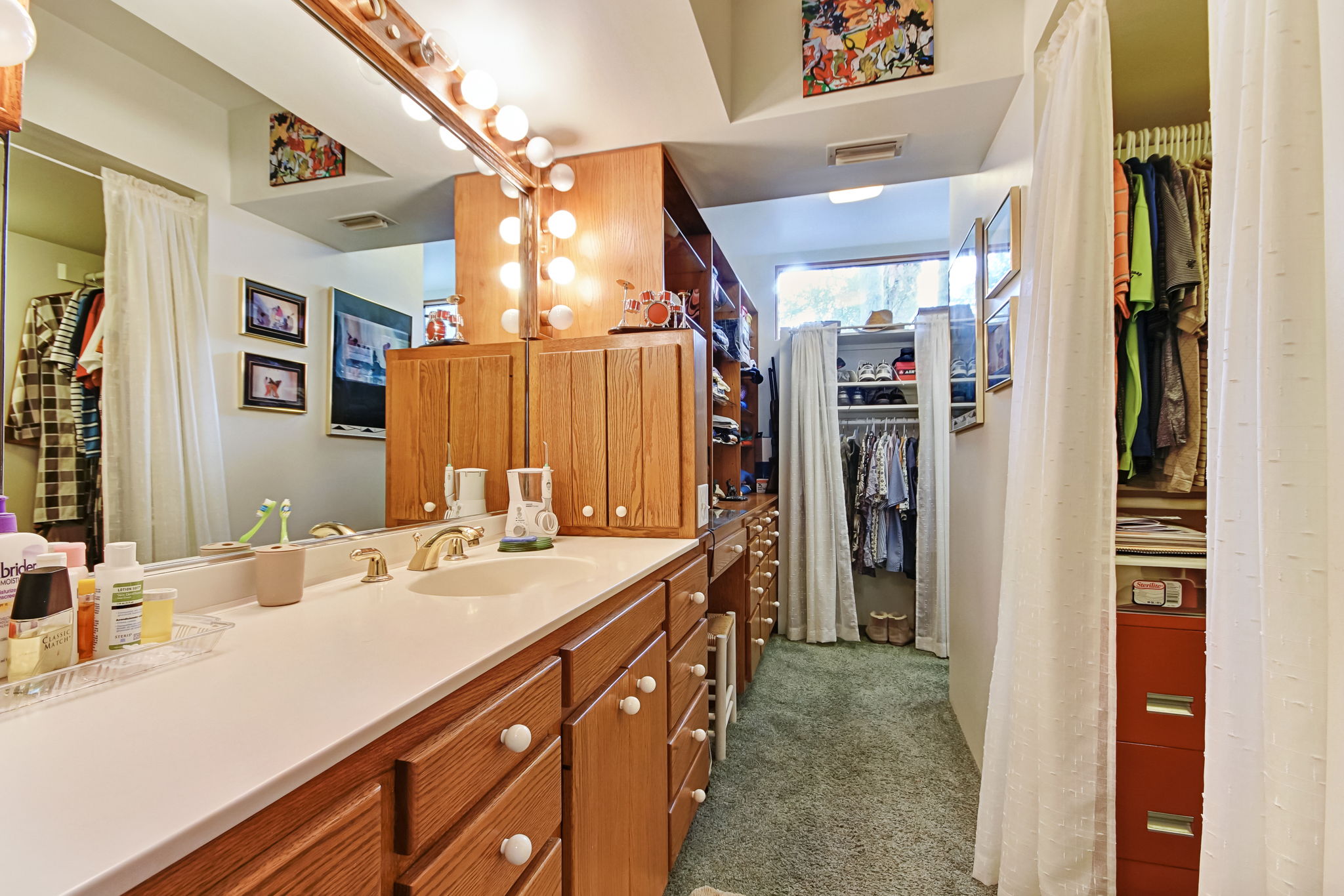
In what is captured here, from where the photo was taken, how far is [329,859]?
0.48m

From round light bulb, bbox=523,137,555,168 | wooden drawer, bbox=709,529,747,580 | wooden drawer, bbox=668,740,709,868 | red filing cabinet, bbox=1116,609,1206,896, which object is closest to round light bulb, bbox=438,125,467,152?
round light bulb, bbox=523,137,555,168

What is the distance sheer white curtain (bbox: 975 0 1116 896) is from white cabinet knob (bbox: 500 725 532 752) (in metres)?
1.23

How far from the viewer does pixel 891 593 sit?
148 inches

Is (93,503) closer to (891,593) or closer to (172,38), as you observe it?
(172,38)

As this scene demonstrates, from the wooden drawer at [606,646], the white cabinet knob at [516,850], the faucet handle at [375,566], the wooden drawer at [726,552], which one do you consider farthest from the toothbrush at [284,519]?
the wooden drawer at [726,552]

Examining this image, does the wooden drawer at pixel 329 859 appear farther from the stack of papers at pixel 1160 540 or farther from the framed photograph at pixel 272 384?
the stack of papers at pixel 1160 540

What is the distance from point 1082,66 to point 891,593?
3140 millimetres

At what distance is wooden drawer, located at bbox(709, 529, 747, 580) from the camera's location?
1952 millimetres

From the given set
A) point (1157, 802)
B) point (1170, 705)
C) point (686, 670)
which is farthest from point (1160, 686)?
Answer: point (686, 670)

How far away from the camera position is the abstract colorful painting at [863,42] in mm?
1720

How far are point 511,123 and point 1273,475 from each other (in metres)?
1.96

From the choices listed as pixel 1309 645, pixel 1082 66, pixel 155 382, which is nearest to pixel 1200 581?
pixel 1309 645

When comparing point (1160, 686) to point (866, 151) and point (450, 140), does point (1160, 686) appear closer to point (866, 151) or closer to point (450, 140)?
point (866, 151)

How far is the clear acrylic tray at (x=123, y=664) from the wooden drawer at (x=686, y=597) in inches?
37.1
